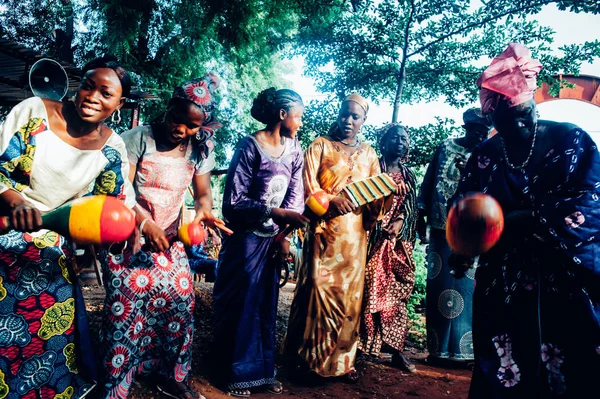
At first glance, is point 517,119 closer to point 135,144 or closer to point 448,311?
point 135,144

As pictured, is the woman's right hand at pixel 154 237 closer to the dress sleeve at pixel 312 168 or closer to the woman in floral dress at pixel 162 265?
the woman in floral dress at pixel 162 265

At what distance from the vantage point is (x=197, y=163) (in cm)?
312

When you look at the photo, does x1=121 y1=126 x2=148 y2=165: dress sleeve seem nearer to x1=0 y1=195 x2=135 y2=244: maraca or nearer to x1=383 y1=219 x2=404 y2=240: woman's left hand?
x1=0 y1=195 x2=135 y2=244: maraca

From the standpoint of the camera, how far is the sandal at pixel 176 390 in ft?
10.1

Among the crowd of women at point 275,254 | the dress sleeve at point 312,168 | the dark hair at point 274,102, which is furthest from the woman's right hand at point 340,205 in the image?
the dark hair at point 274,102

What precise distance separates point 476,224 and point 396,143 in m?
2.78

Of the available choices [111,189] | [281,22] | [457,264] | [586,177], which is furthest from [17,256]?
[281,22]

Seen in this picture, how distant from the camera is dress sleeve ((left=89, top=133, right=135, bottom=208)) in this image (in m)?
2.41

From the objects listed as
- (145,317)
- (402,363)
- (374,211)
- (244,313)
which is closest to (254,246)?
(244,313)

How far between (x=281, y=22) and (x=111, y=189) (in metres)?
9.02

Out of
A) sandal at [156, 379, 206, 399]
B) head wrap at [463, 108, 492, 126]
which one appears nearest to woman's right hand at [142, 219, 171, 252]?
sandal at [156, 379, 206, 399]

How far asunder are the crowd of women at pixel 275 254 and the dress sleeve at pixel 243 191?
0.6 inches

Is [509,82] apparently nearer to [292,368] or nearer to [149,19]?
[292,368]

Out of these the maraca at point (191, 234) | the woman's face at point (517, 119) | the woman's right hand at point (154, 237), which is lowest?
the woman's right hand at point (154, 237)
